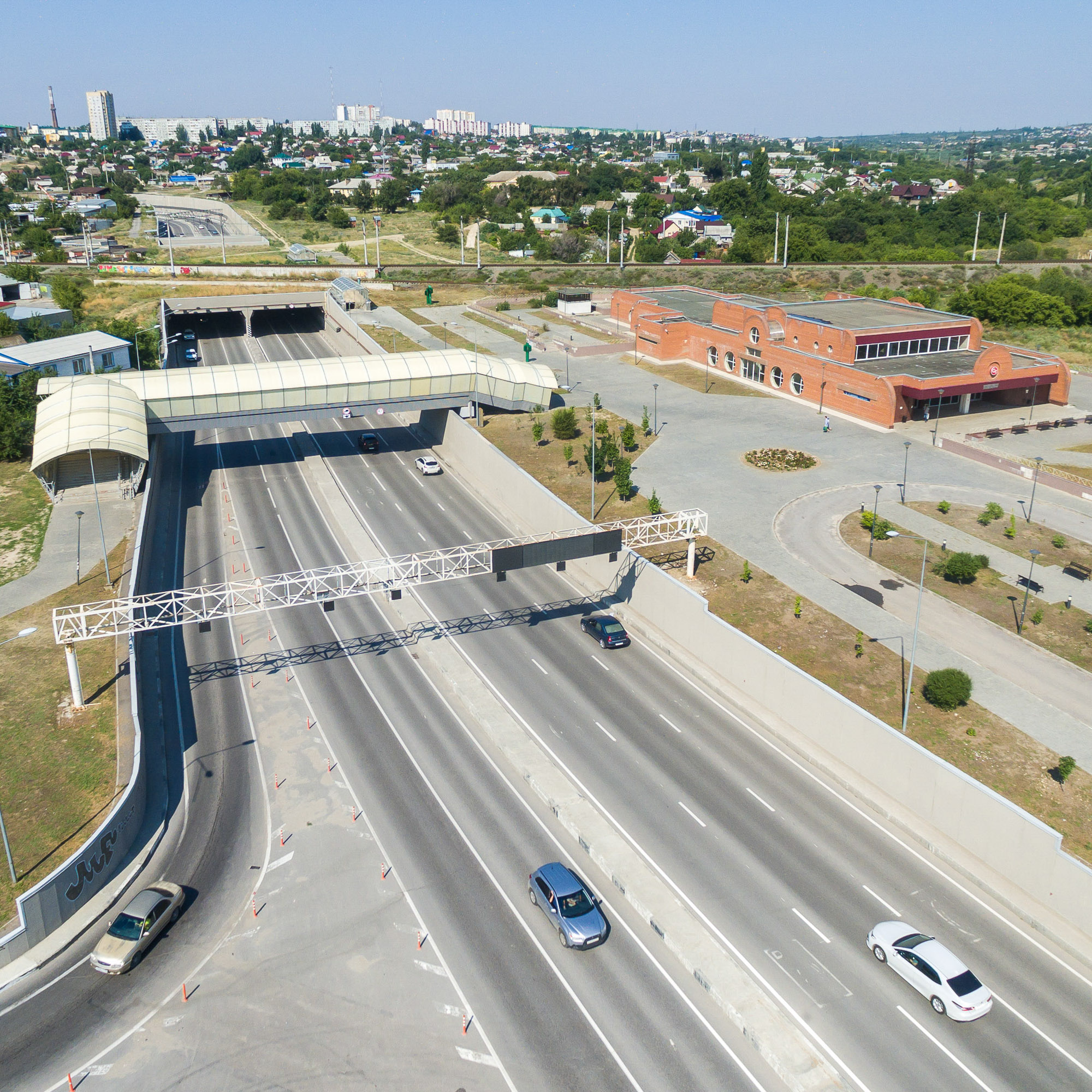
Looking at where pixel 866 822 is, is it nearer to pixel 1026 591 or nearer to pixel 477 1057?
pixel 477 1057

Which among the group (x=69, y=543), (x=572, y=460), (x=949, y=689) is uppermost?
(x=572, y=460)

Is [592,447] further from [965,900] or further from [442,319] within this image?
[442,319]

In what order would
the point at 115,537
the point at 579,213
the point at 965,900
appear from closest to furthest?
the point at 965,900 → the point at 115,537 → the point at 579,213

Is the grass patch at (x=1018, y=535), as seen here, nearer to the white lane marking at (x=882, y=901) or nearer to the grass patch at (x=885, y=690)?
the grass patch at (x=885, y=690)

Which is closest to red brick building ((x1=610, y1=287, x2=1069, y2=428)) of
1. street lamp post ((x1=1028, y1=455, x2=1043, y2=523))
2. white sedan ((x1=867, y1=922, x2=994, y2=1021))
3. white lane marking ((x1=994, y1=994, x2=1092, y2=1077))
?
street lamp post ((x1=1028, y1=455, x2=1043, y2=523))

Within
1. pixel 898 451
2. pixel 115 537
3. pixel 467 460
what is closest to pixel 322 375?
pixel 467 460

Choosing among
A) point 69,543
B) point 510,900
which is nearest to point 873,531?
point 510,900
